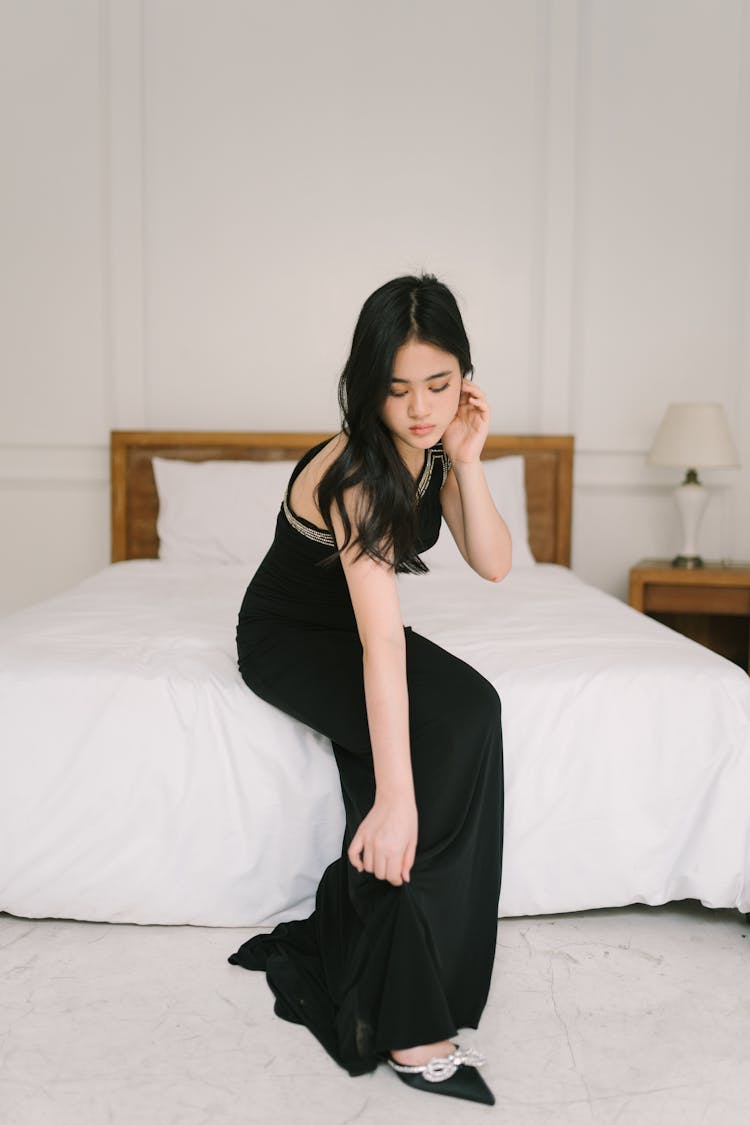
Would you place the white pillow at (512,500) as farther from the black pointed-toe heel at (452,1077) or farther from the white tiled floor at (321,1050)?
the black pointed-toe heel at (452,1077)

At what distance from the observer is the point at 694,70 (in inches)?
165

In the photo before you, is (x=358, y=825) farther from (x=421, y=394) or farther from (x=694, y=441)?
(x=694, y=441)

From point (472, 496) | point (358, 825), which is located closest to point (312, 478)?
point (472, 496)

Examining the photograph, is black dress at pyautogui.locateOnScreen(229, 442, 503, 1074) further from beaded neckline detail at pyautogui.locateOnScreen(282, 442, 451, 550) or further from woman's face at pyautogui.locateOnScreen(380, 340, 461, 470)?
woman's face at pyautogui.locateOnScreen(380, 340, 461, 470)

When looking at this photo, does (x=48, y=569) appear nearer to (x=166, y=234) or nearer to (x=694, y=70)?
(x=166, y=234)

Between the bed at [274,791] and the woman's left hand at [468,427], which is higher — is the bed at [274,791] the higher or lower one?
the lower one

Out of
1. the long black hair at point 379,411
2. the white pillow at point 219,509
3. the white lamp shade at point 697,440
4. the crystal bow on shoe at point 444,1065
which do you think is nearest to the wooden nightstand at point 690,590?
the white lamp shade at point 697,440

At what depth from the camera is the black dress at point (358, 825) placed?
1.65 metres

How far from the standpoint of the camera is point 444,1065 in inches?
64.1

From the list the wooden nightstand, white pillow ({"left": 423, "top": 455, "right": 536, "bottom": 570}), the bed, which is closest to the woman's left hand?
the bed

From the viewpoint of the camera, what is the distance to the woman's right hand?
1.65 metres

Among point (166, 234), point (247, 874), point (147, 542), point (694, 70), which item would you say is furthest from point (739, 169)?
point (247, 874)

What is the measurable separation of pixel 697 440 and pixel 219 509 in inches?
69.5

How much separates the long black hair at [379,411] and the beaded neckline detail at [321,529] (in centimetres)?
15
